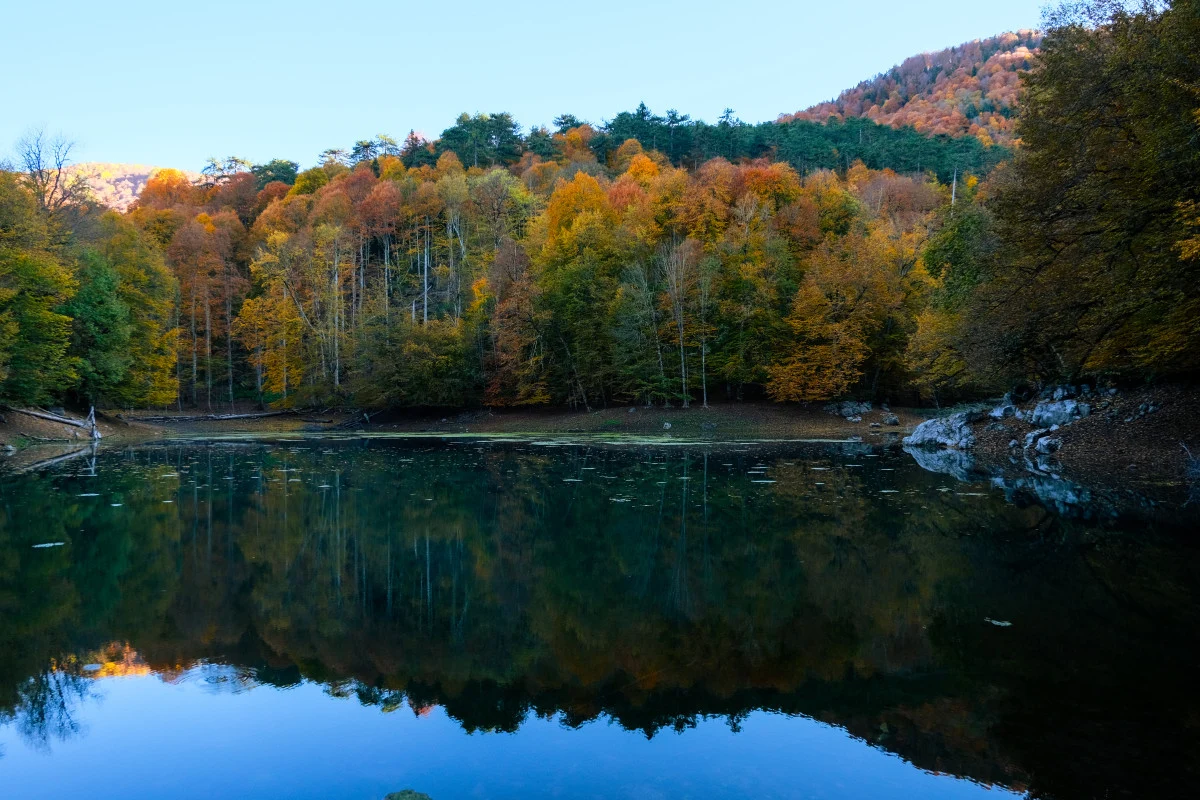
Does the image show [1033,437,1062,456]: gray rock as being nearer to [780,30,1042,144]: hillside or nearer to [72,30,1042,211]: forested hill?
[72,30,1042,211]: forested hill

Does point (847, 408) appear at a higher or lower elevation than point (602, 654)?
lower

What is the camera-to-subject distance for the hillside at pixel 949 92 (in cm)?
10608

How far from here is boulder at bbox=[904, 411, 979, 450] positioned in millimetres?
26078

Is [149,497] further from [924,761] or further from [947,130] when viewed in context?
[947,130]

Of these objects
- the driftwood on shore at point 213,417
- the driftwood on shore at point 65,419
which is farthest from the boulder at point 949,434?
the driftwood on shore at point 213,417

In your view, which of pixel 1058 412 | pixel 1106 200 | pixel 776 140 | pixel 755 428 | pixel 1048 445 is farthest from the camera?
pixel 776 140

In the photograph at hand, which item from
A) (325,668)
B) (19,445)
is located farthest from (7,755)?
(19,445)

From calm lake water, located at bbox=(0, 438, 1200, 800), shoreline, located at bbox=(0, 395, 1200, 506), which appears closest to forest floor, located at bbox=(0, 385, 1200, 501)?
shoreline, located at bbox=(0, 395, 1200, 506)

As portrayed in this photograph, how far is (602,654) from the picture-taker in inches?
232

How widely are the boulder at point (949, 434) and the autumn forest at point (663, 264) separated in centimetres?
209

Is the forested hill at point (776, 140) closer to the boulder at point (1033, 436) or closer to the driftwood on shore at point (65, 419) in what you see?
the driftwood on shore at point (65, 419)

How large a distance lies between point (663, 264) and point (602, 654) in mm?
41272

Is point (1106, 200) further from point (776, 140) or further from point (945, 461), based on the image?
point (776, 140)

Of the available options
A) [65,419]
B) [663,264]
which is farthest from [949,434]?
[65,419]
